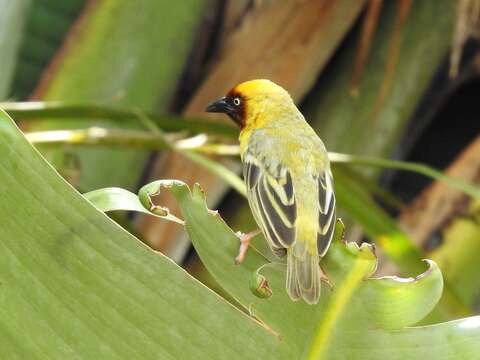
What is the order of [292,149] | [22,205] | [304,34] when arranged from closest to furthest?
[22,205] → [292,149] → [304,34]

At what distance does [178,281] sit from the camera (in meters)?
1.17

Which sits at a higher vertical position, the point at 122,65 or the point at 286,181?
the point at 286,181

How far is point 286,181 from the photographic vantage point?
207cm

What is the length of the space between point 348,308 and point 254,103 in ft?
4.75

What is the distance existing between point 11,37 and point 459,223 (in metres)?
1.55

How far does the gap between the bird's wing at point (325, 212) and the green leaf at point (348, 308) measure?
348 mm

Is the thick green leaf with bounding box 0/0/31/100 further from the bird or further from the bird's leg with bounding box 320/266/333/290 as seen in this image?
the bird's leg with bounding box 320/266/333/290

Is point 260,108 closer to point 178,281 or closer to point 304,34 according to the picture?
point 304,34

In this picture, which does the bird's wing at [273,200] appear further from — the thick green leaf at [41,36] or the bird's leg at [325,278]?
the thick green leaf at [41,36]

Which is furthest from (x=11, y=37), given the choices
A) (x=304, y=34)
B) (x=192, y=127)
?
(x=304, y=34)

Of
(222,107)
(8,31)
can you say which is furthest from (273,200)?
(8,31)

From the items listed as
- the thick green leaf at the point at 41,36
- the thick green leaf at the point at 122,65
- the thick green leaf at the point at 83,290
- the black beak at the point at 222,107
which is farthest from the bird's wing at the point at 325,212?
the thick green leaf at the point at 41,36

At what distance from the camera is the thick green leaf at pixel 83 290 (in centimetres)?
115

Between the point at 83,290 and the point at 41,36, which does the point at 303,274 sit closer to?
the point at 83,290
